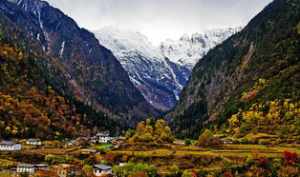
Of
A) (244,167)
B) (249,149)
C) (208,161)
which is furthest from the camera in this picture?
(249,149)

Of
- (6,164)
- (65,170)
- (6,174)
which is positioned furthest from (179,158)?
(6,164)

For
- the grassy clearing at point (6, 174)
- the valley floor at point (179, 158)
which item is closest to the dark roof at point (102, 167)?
the valley floor at point (179, 158)

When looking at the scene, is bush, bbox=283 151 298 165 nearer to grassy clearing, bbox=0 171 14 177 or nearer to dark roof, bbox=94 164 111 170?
dark roof, bbox=94 164 111 170

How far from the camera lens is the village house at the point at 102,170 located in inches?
6436

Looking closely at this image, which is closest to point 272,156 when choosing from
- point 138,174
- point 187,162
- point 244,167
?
point 244,167

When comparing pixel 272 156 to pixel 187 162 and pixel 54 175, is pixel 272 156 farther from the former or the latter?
pixel 54 175

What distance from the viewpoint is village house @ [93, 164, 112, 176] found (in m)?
163

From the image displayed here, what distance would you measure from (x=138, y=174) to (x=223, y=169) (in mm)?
22526

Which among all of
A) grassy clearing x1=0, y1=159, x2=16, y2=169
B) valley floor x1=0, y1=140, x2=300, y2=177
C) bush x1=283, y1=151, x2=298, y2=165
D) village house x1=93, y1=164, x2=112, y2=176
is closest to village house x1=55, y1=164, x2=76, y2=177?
valley floor x1=0, y1=140, x2=300, y2=177

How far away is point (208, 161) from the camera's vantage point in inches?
6594

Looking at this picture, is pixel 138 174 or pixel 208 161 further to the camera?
pixel 208 161

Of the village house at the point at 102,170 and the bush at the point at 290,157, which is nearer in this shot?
the bush at the point at 290,157

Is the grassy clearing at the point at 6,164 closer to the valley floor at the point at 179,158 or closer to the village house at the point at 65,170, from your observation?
the valley floor at the point at 179,158

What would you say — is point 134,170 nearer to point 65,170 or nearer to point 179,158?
point 179,158
